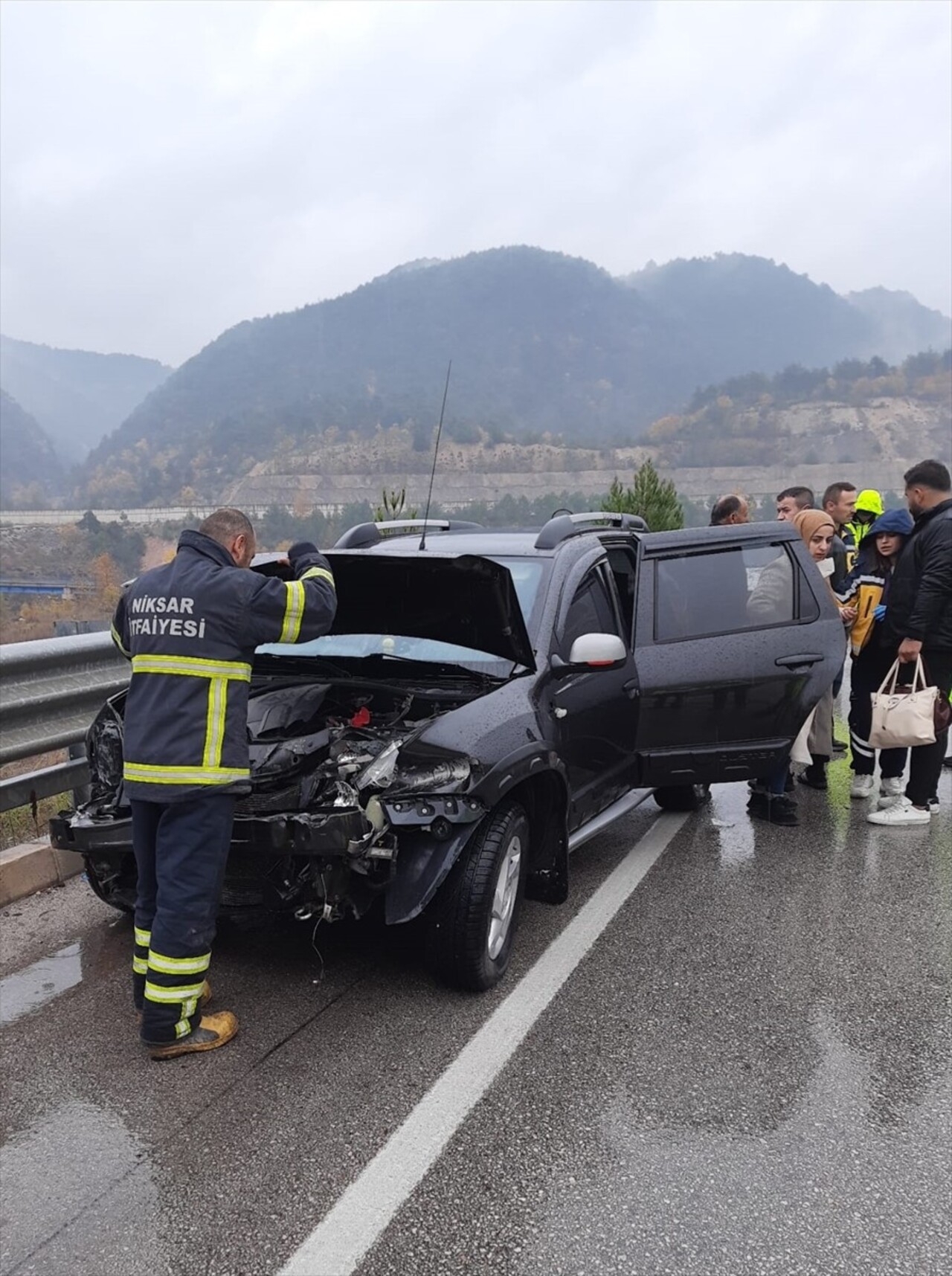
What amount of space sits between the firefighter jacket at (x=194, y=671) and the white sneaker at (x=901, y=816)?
401 centimetres

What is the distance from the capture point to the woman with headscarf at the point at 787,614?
5113 millimetres

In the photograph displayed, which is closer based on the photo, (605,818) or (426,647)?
(426,647)

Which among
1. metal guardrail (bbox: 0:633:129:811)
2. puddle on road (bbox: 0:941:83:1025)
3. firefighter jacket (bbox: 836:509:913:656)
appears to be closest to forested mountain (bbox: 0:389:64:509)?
metal guardrail (bbox: 0:633:129:811)

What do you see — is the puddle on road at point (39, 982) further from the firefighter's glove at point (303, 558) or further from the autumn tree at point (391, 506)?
the autumn tree at point (391, 506)

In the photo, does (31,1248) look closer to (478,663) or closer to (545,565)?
(478,663)

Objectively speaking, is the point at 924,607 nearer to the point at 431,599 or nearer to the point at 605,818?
the point at 605,818

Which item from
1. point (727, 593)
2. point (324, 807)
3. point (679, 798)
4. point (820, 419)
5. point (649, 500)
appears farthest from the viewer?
point (820, 419)

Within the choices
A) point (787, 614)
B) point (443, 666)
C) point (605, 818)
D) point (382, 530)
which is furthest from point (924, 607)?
point (382, 530)

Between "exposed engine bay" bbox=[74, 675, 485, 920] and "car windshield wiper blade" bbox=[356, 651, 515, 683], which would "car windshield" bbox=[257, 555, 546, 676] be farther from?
"exposed engine bay" bbox=[74, 675, 485, 920]

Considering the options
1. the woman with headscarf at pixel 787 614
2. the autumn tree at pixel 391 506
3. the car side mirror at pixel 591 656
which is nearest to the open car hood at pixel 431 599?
the car side mirror at pixel 591 656

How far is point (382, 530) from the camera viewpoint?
16.9 feet

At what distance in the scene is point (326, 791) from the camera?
3156 mm

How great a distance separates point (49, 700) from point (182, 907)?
194 cm

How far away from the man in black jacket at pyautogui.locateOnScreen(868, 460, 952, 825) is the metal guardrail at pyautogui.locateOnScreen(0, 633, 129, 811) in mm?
4446
